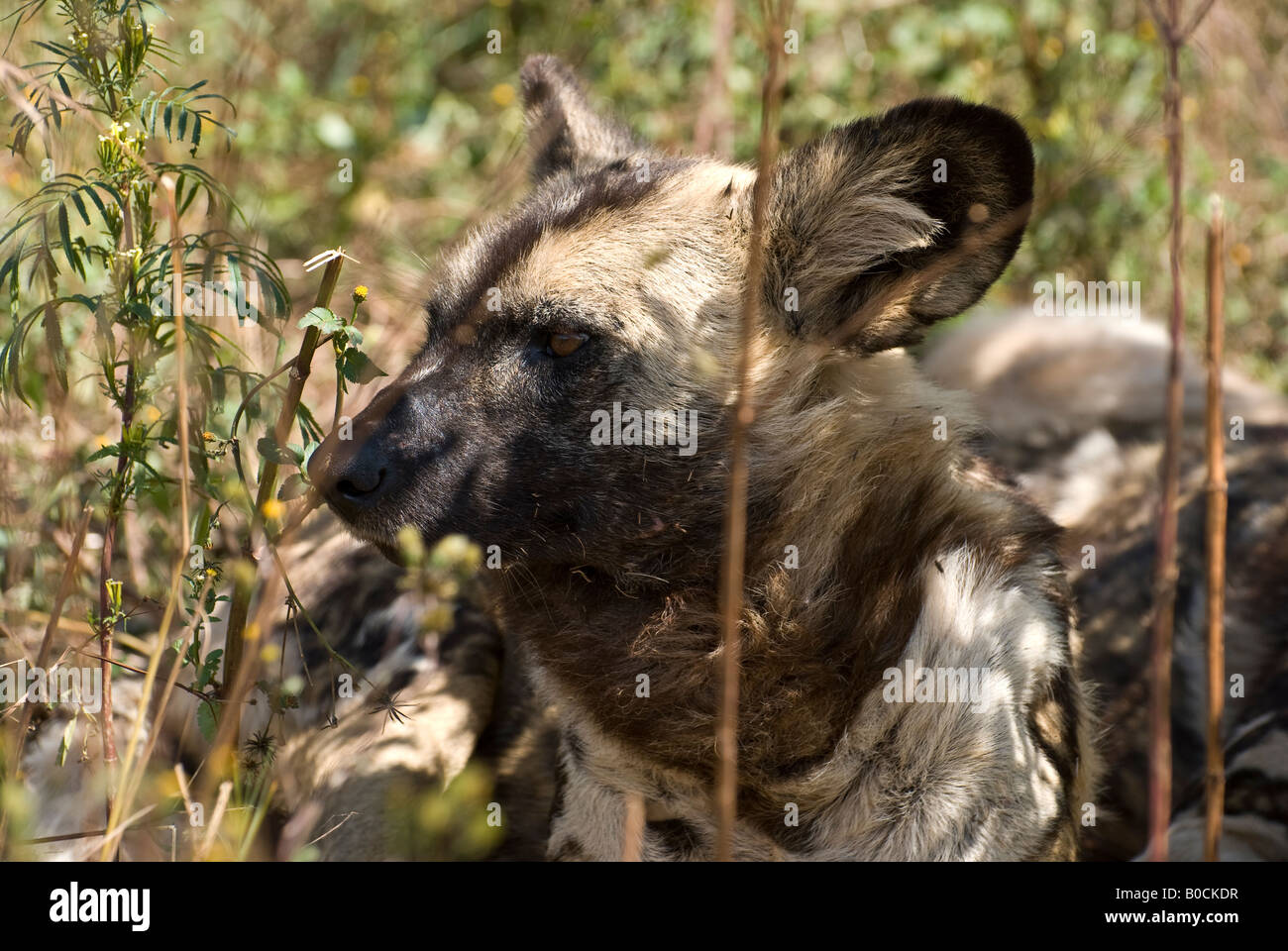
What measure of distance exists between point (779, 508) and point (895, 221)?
30.0 inches

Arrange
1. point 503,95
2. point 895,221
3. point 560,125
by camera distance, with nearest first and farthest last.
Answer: point 895,221 → point 560,125 → point 503,95

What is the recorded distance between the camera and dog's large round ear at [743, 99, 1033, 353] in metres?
3.02

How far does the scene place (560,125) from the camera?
13.9 ft

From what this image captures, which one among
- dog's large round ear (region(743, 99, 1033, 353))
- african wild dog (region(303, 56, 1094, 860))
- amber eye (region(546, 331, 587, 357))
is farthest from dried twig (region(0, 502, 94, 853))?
dog's large round ear (region(743, 99, 1033, 353))

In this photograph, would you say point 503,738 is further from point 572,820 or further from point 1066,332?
point 1066,332

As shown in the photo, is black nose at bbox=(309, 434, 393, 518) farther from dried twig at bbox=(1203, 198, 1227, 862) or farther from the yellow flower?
the yellow flower

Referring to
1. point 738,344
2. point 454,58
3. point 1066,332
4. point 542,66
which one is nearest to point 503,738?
point 738,344

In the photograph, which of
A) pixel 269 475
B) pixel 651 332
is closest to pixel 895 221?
pixel 651 332

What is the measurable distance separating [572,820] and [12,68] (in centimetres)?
230

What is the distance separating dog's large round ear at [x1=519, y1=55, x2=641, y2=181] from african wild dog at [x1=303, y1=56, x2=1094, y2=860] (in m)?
0.88

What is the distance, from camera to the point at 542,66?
14.2ft

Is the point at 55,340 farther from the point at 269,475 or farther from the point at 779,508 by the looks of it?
the point at 779,508

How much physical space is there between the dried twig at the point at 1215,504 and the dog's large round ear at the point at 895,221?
0.76 m

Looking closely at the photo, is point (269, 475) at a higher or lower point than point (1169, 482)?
higher
